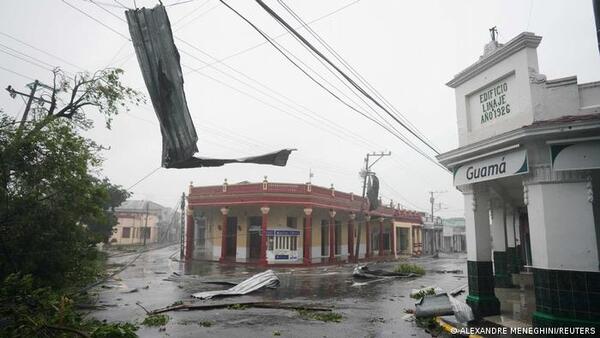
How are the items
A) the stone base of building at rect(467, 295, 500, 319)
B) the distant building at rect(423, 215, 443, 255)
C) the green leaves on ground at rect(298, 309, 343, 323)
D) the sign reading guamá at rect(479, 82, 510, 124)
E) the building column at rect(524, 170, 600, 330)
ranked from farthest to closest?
the distant building at rect(423, 215, 443, 255)
the green leaves on ground at rect(298, 309, 343, 323)
the stone base of building at rect(467, 295, 500, 319)
the sign reading guamá at rect(479, 82, 510, 124)
the building column at rect(524, 170, 600, 330)

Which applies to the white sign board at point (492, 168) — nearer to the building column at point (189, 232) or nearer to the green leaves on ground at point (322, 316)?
the green leaves on ground at point (322, 316)

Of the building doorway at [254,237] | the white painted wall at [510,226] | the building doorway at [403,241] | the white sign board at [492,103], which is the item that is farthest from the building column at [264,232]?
the building doorway at [403,241]

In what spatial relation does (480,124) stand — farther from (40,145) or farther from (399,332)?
(40,145)

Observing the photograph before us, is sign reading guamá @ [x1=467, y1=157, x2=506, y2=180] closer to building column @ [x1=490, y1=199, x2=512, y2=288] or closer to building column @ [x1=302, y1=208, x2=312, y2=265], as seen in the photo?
building column @ [x1=490, y1=199, x2=512, y2=288]

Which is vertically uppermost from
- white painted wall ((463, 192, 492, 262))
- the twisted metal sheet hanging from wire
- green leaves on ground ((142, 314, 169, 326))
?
the twisted metal sheet hanging from wire

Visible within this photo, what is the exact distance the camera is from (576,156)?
22.3ft

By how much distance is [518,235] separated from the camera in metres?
16.2

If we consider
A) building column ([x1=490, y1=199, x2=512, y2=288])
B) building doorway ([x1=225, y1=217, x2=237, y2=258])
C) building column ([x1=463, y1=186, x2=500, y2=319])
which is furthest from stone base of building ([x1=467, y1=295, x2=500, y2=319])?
building doorway ([x1=225, y1=217, x2=237, y2=258])

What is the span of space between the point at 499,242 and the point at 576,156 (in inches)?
262

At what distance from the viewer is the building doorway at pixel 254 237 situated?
29.2 m

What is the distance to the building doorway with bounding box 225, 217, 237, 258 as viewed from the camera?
30.0 m

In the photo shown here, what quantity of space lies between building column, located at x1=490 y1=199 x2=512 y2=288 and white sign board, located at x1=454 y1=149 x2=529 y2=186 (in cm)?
327

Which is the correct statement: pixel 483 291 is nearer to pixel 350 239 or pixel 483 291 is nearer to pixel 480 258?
pixel 480 258

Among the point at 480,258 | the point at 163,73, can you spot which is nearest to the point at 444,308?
the point at 480,258
